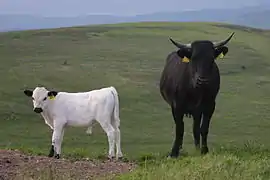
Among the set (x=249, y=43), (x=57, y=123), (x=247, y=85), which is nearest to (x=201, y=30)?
(x=249, y=43)

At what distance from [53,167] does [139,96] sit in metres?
25.6

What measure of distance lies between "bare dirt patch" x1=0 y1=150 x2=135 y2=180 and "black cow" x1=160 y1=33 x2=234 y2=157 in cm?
188

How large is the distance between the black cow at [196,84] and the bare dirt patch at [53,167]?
1881 millimetres

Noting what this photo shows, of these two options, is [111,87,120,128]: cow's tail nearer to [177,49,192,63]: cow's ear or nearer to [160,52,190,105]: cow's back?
[160,52,190,105]: cow's back

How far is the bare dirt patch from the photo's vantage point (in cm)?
1216

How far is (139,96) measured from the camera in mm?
38719

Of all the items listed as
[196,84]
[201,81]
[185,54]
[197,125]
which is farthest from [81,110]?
[201,81]

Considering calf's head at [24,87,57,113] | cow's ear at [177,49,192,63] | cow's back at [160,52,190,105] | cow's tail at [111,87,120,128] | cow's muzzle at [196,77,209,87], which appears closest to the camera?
cow's muzzle at [196,77,209,87]

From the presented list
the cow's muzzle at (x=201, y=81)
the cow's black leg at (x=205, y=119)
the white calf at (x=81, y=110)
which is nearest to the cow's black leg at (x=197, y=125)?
the cow's black leg at (x=205, y=119)

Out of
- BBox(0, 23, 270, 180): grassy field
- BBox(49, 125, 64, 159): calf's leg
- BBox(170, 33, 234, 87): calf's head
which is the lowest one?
BBox(0, 23, 270, 180): grassy field

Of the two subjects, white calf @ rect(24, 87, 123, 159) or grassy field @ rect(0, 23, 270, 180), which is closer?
grassy field @ rect(0, 23, 270, 180)

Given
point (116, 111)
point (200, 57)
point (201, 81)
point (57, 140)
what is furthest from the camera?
point (116, 111)

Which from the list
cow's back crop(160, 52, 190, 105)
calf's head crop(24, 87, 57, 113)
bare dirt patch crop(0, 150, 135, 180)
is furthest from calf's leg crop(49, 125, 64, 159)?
cow's back crop(160, 52, 190, 105)

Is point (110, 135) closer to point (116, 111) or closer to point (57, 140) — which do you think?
point (116, 111)
